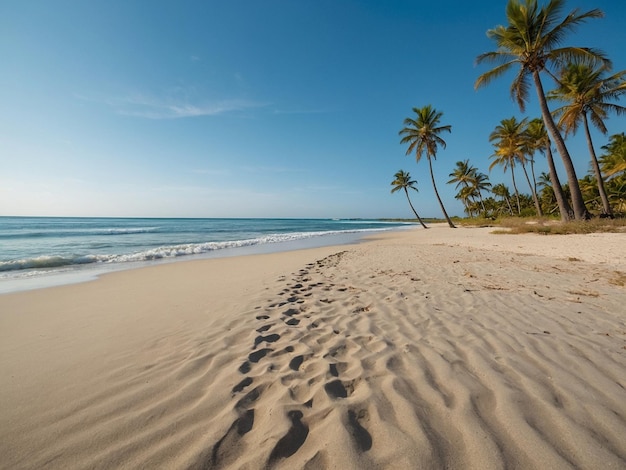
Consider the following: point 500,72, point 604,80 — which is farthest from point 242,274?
point 604,80

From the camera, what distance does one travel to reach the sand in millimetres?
1618

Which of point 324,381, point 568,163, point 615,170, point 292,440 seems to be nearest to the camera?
point 292,440

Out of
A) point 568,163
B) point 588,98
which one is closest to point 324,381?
point 568,163

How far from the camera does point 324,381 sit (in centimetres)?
234

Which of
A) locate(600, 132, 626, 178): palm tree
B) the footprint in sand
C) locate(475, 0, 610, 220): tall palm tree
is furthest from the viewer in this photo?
locate(600, 132, 626, 178): palm tree

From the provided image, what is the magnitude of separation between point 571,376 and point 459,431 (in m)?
1.40

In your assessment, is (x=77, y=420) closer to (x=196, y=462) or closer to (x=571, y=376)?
(x=196, y=462)

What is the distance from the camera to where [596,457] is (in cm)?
149

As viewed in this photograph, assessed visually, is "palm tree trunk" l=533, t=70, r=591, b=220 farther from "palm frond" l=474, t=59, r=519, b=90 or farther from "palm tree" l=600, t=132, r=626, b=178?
"palm tree" l=600, t=132, r=626, b=178

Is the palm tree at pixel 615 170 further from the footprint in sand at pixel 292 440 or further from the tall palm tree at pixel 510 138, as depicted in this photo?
the footprint in sand at pixel 292 440

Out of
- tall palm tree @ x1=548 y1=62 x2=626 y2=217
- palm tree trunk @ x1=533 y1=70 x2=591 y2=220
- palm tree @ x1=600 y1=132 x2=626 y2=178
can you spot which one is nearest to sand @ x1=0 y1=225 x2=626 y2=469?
palm tree trunk @ x1=533 y1=70 x2=591 y2=220

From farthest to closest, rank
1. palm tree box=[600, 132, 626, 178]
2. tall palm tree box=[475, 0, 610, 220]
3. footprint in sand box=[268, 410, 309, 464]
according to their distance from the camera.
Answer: palm tree box=[600, 132, 626, 178] < tall palm tree box=[475, 0, 610, 220] < footprint in sand box=[268, 410, 309, 464]

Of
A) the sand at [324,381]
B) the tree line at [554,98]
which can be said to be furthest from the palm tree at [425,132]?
the sand at [324,381]

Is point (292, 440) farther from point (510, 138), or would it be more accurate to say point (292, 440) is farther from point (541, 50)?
point (510, 138)
